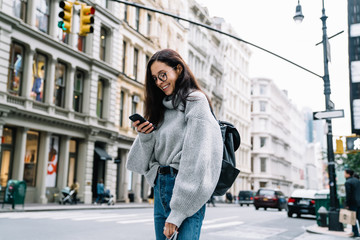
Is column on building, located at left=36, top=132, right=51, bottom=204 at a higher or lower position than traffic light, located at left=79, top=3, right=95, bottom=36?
lower

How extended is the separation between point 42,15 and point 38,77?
3627 mm

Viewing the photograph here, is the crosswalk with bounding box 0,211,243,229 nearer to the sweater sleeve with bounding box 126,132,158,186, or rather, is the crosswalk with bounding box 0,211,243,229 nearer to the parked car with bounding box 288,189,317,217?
the parked car with bounding box 288,189,317,217

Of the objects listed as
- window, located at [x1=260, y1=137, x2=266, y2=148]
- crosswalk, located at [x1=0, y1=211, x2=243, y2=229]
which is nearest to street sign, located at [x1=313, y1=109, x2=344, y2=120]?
crosswalk, located at [x1=0, y1=211, x2=243, y2=229]

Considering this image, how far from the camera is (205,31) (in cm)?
5344

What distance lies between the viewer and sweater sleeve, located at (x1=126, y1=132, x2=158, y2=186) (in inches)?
113

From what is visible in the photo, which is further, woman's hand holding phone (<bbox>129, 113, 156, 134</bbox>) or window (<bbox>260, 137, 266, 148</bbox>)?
window (<bbox>260, 137, 266, 148</bbox>)

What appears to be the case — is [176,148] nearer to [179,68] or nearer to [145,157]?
[145,157]

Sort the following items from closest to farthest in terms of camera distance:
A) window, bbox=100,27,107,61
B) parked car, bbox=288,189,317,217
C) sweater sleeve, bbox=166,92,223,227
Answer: sweater sleeve, bbox=166,92,223,227 < parked car, bbox=288,189,317,217 < window, bbox=100,27,107,61

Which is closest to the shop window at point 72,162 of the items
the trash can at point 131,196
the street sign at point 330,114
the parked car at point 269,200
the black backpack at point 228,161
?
the trash can at point 131,196

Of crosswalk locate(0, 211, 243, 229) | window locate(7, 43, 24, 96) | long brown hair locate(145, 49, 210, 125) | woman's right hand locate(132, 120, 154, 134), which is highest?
window locate(7, 43, 24, 96)

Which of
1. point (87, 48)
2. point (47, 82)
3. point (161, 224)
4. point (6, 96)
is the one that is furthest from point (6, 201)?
point (161, 224)

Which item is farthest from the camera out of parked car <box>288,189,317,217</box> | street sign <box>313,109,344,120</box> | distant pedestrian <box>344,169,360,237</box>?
parked car <box>288,189,317,217</box>

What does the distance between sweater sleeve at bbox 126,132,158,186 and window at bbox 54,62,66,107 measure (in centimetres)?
2389

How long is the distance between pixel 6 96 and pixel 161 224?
20.5 m
